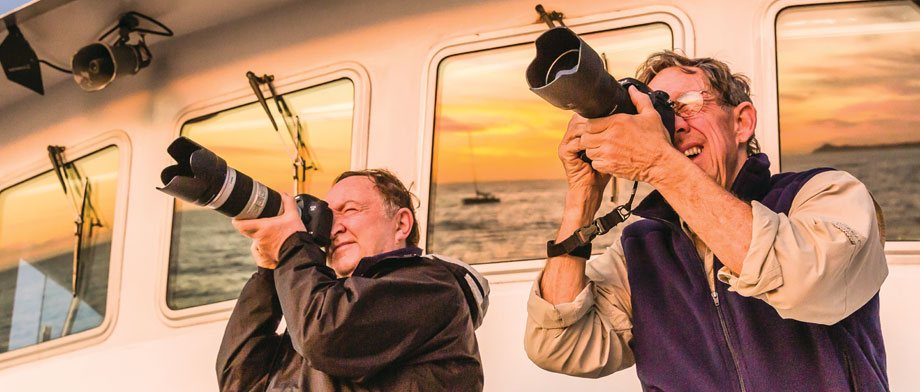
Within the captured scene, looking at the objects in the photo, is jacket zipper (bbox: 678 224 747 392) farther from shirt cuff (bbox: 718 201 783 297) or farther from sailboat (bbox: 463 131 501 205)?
sailboat (bbox: 463 131 501 205)

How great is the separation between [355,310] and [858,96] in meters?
1.43

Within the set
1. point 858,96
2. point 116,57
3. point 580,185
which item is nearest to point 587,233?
point 580,185

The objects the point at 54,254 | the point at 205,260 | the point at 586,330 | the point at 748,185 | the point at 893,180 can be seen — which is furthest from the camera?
the point at 54,254

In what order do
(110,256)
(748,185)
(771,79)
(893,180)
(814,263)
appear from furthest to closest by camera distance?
(110,256), (771,79), (893,180), (748,185), (814,263)

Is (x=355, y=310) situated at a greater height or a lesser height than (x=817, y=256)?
lesser

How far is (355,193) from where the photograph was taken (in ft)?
9.56

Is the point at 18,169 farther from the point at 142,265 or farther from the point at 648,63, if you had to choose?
the point at 648,63

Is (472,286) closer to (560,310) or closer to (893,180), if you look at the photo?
(560,310)

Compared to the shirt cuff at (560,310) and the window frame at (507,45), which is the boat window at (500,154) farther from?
the shirt cuff at (560,310)

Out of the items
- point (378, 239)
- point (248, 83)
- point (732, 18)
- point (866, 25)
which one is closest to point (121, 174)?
point (248, 83)

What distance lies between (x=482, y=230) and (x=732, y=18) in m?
0.86

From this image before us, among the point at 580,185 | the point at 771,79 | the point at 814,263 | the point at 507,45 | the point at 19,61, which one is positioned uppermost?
the point at 19,61

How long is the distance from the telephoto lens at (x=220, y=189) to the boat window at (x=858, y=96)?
4.22 ft

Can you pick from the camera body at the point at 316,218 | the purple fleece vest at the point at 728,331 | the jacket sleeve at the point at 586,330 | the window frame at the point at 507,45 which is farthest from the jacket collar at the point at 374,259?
the window frame at the point at 507,45
